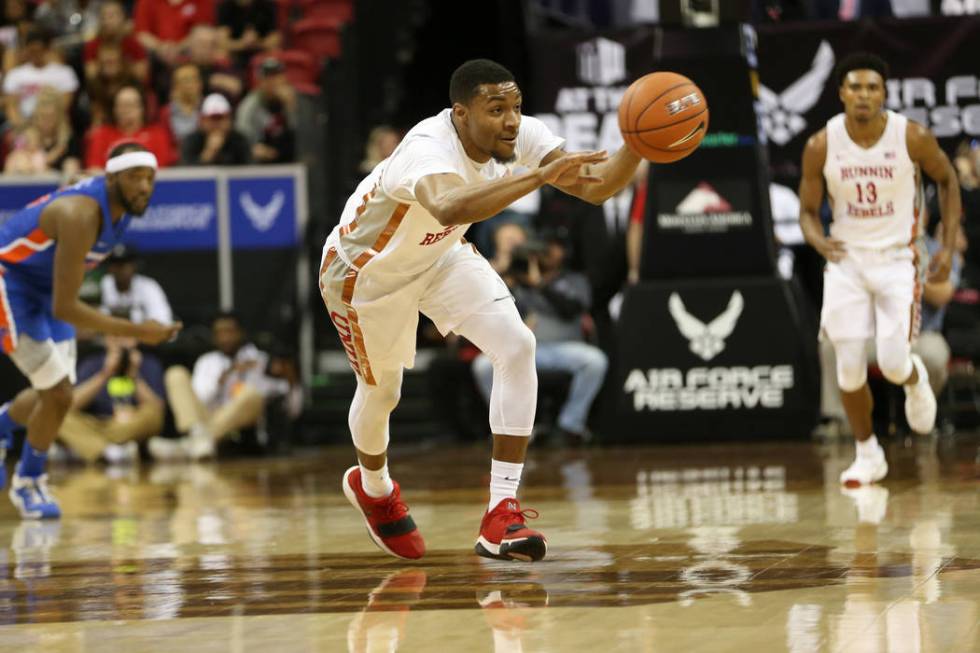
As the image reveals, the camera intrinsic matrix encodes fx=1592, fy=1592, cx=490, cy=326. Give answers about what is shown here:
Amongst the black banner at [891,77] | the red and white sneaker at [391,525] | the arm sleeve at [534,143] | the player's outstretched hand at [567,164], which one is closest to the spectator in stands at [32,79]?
the black banner at [891,77]

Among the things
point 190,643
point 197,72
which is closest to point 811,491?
point 190,643

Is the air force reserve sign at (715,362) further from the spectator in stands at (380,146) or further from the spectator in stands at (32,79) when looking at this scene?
the spectator in stands at (32,79)

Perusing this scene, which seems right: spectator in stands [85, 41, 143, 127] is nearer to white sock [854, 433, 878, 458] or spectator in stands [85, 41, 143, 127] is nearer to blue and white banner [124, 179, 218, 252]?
blue and white banner [124, 179, 218, 252]

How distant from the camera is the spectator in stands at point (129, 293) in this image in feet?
43.2

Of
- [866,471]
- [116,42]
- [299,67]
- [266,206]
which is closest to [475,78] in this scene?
[866,471]

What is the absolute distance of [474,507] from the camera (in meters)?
8.20

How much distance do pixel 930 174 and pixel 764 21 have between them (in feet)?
18.0

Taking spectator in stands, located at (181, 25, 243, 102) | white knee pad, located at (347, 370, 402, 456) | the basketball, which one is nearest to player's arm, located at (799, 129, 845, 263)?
the basketball

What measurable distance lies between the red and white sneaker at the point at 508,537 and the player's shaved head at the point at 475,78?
154 cm

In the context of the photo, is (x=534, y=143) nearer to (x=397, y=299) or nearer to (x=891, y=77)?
(x=397, y=299)

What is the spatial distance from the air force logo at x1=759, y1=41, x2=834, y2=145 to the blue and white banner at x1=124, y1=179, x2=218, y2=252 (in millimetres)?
4801

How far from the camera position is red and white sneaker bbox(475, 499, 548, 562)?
5875 millimetres

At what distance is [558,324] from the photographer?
12.7m

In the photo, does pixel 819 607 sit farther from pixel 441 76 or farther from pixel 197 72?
pixel 441 76
